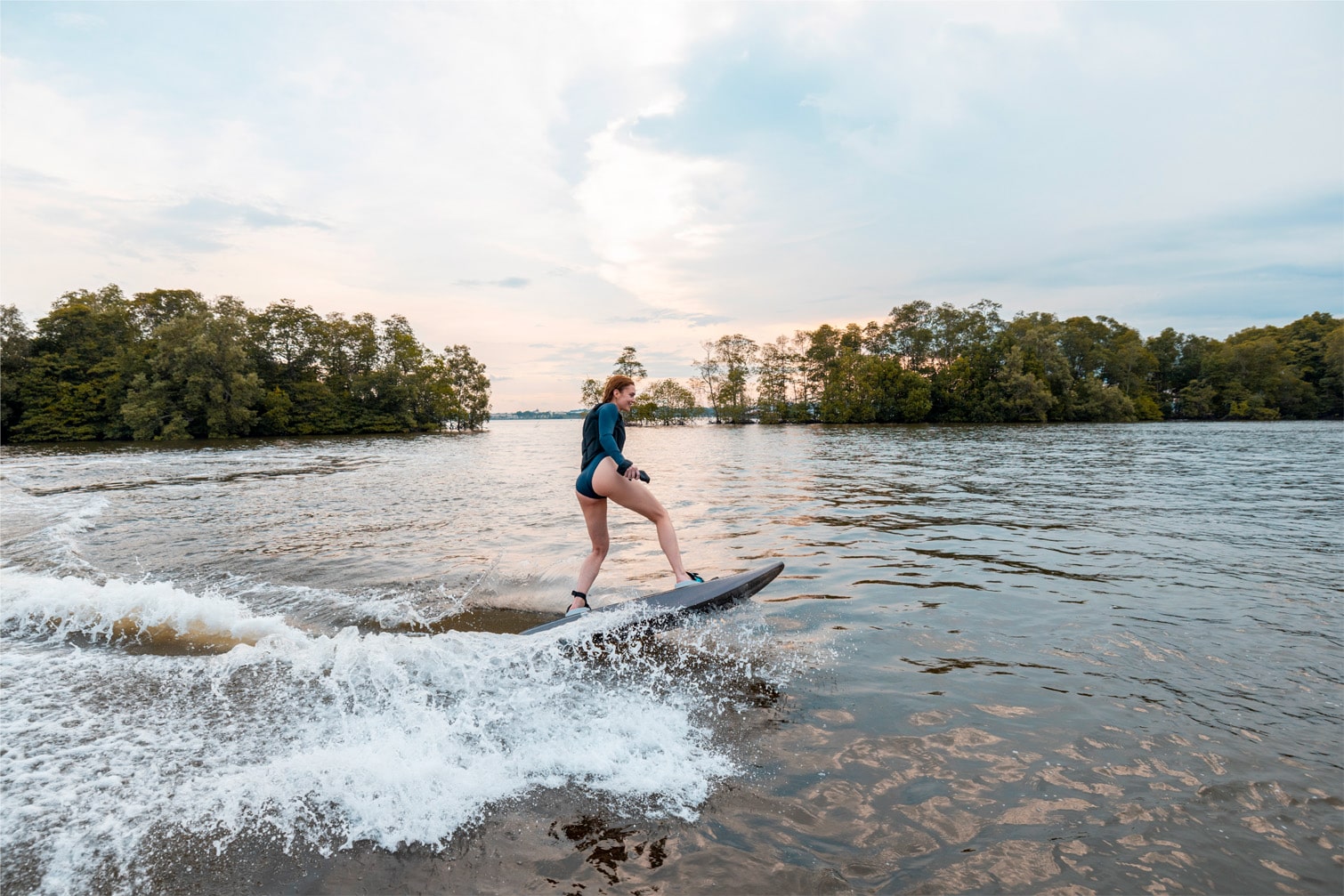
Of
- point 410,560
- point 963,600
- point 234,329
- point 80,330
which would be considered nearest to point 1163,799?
point 963,600

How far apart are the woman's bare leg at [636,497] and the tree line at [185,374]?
239 ft

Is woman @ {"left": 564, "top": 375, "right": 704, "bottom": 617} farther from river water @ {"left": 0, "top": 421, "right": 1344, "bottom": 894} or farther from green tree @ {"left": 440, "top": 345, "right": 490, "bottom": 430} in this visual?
green tree @ {"left": 440, "top": 345, "right": 490, "bottom": 430}

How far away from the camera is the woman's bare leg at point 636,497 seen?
651 cm

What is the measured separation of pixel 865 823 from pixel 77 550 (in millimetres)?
13550

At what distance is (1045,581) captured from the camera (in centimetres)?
797

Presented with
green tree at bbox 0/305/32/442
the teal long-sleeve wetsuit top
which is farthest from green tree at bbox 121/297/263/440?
the teal long-sleeve wetsuit top

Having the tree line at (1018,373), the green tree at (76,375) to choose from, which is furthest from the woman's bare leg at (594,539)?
the tree line at (1018,373)

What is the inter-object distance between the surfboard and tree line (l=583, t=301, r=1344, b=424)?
92.9m

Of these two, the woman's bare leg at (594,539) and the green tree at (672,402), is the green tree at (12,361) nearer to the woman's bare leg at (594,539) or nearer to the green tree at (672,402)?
the woman's bare leg at (594,539)

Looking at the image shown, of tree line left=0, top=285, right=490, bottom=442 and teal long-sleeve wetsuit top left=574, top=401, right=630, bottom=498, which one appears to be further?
tree line left=0, top=285, right=490, bottom=442

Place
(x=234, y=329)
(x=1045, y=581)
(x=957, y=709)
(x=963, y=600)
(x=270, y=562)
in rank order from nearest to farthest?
(x=957, y=709), (x=963, y=600), (x=1045, y=581), (x=270, y=562), (x=234, y=329)

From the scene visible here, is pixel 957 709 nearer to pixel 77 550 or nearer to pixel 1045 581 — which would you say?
pixel 1045 581

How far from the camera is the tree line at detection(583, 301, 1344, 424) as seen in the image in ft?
285

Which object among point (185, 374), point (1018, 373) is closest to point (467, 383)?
point (185, 374)
